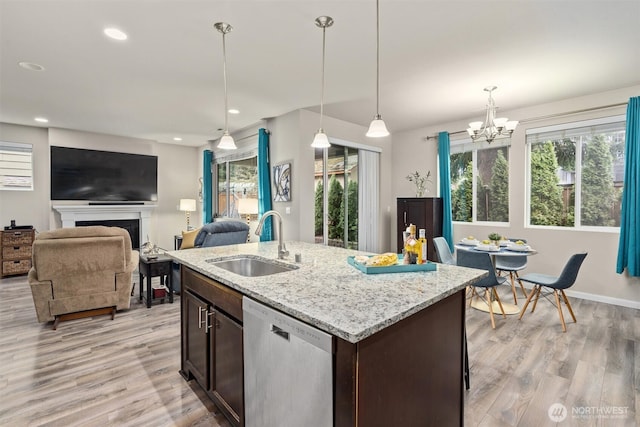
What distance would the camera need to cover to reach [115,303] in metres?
3.53

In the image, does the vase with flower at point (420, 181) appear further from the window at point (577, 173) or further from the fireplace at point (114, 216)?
the fireplace at point (114, 216)

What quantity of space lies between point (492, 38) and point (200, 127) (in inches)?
192

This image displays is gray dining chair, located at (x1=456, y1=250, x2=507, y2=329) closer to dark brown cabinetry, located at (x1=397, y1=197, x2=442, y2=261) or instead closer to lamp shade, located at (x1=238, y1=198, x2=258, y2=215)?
dark brown cabinetry, located at (x1=397, y1=197, x2=442, y2=261)

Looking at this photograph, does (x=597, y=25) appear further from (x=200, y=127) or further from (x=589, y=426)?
(x=200, y=127)

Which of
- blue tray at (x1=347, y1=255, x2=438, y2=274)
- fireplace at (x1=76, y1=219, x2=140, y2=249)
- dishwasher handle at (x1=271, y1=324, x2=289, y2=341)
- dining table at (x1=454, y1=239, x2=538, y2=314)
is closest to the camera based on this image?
dishwasher handle at (x1=271, y1=324, x2=289, y2=341)

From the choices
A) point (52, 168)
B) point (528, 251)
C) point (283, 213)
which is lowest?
point (528, 251)

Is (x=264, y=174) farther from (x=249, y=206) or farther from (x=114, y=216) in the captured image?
(x=114, y=216)

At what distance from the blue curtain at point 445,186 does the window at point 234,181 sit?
Result: 3.35 m

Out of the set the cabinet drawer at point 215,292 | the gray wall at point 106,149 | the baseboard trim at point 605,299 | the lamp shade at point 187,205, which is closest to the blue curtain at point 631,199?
the baseboard trim at point 605,299

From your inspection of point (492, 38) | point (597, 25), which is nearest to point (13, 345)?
point (492, 38)

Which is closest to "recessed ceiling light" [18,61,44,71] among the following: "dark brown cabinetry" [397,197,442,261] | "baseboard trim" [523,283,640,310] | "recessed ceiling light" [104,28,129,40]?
"recessed ceiling light" [104,28,129,40]

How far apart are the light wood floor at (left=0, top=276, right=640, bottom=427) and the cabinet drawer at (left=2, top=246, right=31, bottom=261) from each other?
7.57 ft

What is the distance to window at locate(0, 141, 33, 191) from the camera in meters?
5.56

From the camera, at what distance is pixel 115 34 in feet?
8.64
